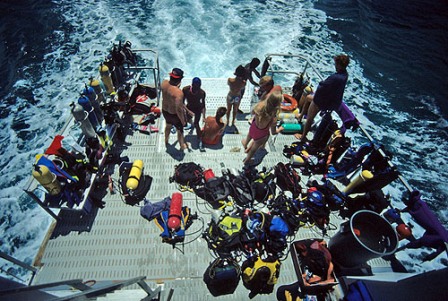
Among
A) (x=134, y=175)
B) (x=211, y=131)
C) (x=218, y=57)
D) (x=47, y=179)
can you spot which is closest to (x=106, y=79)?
(x=134, y=175)

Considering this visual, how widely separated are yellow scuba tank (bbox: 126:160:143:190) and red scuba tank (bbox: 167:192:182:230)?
2.93 feet

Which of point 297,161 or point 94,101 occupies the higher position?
point 94,101

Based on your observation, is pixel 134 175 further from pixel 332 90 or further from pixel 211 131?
pixel 332 90

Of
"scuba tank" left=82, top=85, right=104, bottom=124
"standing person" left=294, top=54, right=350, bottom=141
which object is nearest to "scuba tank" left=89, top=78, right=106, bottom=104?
"scuba tank" left=82, top=85, right=104, bottom=124

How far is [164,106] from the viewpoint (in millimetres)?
5531

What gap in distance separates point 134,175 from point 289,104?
5.27 m

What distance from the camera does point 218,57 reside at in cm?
1168

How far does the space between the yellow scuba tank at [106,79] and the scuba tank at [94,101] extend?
2.70ft

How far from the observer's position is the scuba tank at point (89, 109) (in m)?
5.28

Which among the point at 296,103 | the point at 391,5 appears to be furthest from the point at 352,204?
the point at 391,5

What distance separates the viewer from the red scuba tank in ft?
15.3

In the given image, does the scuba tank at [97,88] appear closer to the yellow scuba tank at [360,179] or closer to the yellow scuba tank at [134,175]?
the yellow scuba tank at [134,175]

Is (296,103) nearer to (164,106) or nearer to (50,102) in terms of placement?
(164,106)

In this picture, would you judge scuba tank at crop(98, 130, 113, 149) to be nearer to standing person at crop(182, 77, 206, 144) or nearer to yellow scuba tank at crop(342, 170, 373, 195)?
standing person at crop(182, 77, 206, 144)
